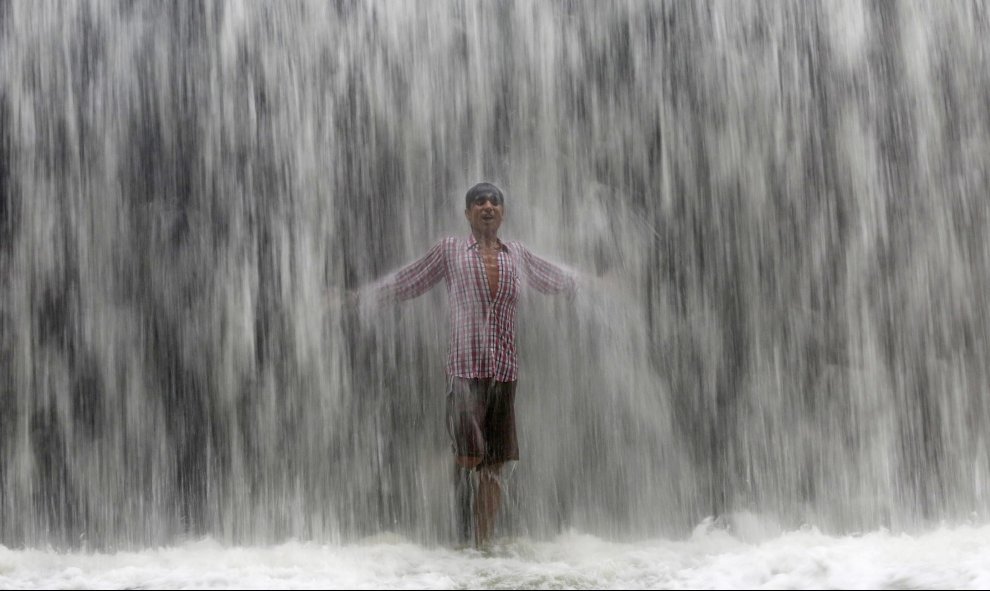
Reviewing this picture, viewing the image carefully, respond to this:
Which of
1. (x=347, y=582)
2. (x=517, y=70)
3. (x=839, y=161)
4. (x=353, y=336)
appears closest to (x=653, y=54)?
(x=517, y=70)

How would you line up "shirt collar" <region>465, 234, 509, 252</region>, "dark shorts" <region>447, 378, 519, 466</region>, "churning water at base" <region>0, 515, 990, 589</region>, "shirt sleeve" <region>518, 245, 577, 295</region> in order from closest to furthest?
"churning water at base" <region>0, 515, 990, 589</region>, "dark shorts" <region>447, 378, 519, 466</region>, "shirt collar" <region>465, 234, 509, 252</region>, "shirt sleeve" <region>518, 245, 577, 295</region>

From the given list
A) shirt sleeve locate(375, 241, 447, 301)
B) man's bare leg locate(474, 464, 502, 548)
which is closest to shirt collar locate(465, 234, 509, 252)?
shirt sleeve locate(375, 241, 447, 301)

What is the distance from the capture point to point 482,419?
13.9ft

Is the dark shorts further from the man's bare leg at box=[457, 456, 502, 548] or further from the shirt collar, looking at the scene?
the shirt collar

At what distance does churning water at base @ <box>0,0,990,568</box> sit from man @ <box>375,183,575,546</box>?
37.2 inches

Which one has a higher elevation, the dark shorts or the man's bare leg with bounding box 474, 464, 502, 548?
the dark shorts

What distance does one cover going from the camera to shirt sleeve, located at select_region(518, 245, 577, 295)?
15.1 ft

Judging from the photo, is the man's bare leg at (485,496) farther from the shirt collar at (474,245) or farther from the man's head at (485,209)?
the man's head at (485,209)

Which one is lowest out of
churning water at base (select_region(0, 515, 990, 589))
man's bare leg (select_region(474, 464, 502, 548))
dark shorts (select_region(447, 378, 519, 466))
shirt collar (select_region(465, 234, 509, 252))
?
churning water at base (select_region(0, 515, 990, 589))

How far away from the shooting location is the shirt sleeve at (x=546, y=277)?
4594 millimetres

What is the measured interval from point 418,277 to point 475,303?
400 millimetres

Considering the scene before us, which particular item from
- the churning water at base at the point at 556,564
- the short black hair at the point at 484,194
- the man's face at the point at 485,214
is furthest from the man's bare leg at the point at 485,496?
the short black hair at the point at 484,194

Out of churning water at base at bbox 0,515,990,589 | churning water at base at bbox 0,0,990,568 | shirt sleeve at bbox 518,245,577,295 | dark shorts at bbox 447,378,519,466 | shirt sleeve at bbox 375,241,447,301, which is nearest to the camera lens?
churning water at base at bbox 0,515,990,589

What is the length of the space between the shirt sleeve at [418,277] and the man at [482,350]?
1cm
